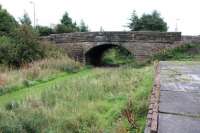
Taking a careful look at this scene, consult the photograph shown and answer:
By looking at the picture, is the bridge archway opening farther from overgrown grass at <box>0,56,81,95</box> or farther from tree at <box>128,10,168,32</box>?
overgrown grass at <box>0,56,81,95</box>

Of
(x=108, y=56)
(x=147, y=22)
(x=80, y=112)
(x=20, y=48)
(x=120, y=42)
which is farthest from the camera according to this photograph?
(x=108, y=56)

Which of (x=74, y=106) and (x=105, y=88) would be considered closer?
(x=74, y=106)

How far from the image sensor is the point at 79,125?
605 cm

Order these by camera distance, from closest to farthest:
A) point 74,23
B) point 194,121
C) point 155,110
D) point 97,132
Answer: point 194,121
point 155,110
point 97,132
point 74,23

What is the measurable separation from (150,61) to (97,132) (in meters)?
13.9

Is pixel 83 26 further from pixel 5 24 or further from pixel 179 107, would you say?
pixel 179 107

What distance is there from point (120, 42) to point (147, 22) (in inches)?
456

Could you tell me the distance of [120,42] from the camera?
70.6 ft

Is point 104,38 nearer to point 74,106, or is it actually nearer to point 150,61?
point 150,61

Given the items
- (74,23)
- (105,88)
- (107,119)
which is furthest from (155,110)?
(74,23)

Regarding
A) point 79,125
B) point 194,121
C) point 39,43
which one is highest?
point 39,43

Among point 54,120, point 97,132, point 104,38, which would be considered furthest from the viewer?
point 104,38

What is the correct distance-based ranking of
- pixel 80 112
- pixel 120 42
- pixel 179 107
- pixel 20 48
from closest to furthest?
pixel 179 107 < pixel 80 112 < pixel 20 48 < pixel 120 42

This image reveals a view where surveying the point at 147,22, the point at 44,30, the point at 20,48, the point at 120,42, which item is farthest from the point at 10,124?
the point at 44,30
